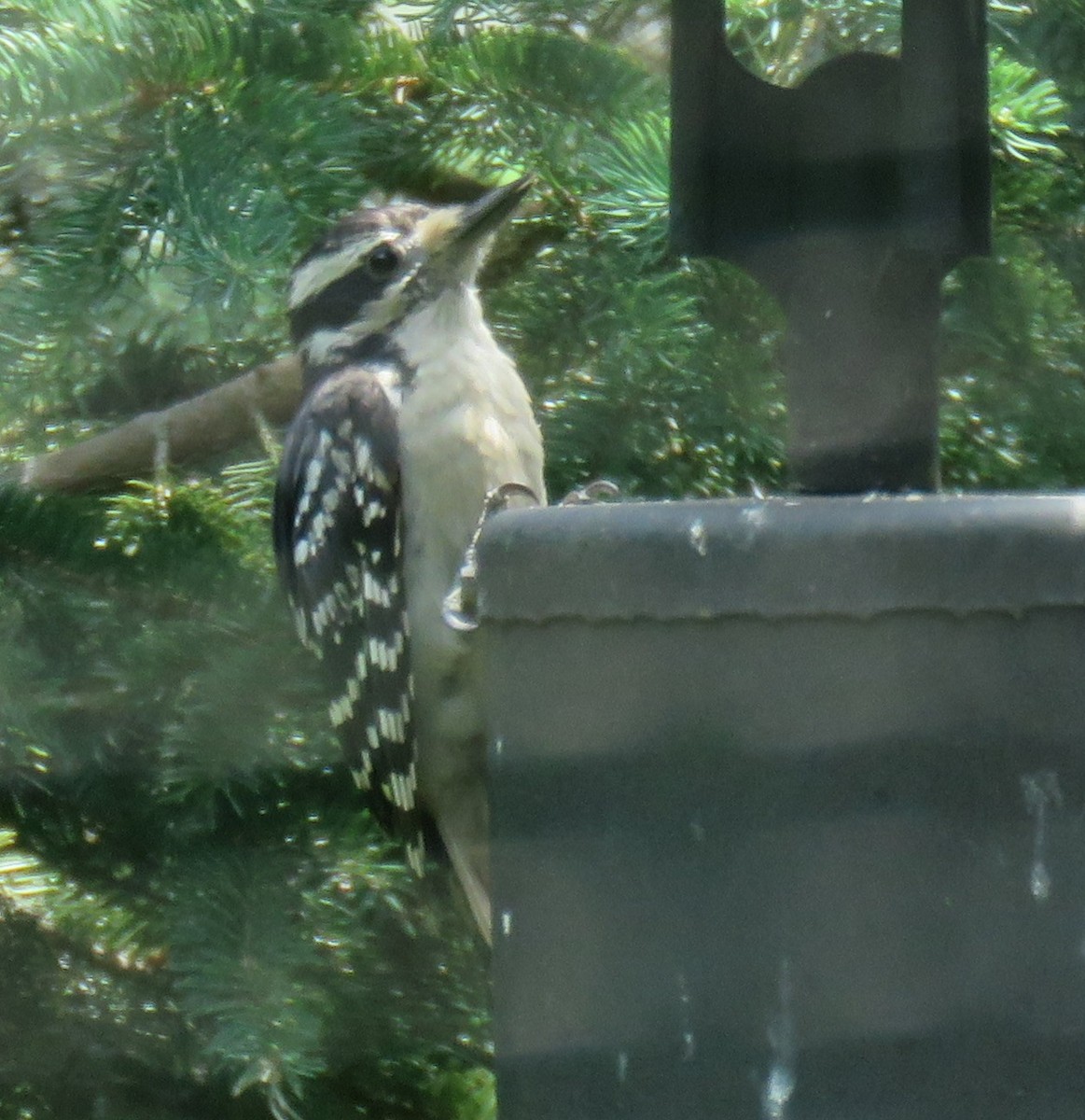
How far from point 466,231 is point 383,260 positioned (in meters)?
0.22

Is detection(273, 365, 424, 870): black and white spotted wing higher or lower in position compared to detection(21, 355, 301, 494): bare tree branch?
lower

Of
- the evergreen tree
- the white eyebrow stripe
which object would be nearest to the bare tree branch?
the evergreen tree

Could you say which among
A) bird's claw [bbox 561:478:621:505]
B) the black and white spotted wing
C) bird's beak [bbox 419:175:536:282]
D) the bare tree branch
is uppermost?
bird's beak [bbox 419:175:536:282]

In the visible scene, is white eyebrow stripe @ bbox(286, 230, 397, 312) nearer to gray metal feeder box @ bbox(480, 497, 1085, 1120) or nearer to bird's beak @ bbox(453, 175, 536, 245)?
bird's beak @ bbox(453, 175, 536, 245)

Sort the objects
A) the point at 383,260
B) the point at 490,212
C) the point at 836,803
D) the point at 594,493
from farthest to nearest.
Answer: the point at 383,260 < the point at 490,212 < the point at 594,493 < the point at 836,803

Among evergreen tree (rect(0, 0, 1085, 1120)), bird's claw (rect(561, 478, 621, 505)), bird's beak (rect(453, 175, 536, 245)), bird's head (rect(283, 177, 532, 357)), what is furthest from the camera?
bird's head (rect(283, 177, 532, 357))

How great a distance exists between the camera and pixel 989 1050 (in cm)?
66

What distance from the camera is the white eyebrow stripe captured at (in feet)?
5.46

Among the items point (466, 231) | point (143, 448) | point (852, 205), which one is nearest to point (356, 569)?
point (143, 448)

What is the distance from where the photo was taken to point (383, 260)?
1.79 m

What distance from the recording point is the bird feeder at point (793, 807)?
0.66 metres

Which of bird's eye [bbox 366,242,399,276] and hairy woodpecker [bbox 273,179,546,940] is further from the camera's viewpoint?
bird's eye [bbox 366,242,399,276]

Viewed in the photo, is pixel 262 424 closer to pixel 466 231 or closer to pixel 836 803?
pixel 466 231

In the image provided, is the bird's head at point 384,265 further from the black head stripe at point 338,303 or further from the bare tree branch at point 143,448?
the bare tree branch at point 143,448
